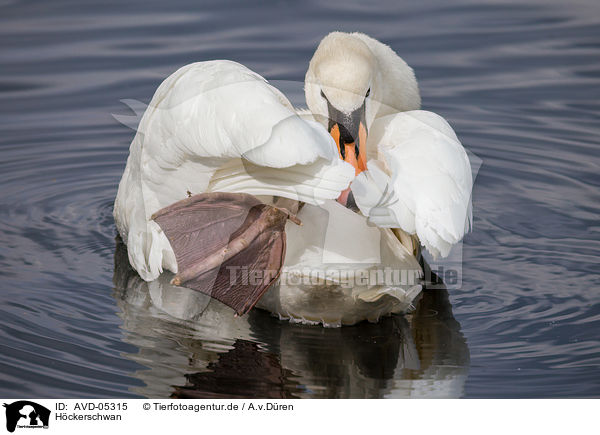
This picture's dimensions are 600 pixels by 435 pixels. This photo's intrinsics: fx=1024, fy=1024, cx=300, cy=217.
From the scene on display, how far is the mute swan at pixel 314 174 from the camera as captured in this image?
15.7 ft

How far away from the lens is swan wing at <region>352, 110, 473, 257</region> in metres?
4.81

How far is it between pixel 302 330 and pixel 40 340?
1.46 m

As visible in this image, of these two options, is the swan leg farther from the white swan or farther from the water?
the white swan

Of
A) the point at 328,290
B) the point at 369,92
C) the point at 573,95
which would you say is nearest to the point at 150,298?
the point at 328,290

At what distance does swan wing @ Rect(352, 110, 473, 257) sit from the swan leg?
20.6 inches

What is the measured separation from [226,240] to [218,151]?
1.82 feet

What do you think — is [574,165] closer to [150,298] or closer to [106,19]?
[150,298]

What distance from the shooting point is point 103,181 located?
325 inches

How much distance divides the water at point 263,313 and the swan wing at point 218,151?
609 mm

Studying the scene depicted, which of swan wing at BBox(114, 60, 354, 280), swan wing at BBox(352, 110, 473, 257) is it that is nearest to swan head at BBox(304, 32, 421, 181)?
swan wing at BBox(352, 110, 473, 257)

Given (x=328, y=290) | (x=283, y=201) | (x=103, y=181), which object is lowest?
(x=103, y=181)
